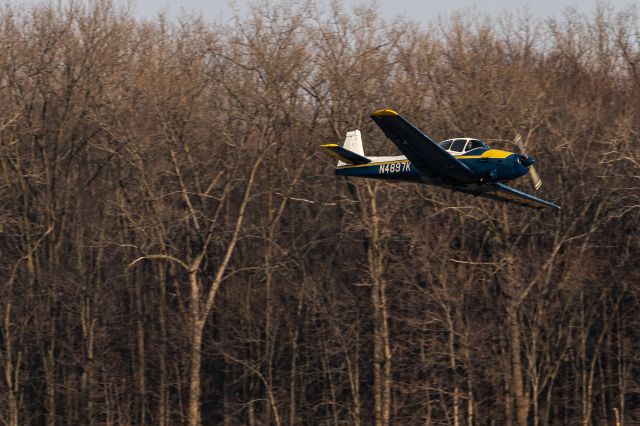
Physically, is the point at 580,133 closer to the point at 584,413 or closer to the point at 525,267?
the point at 525,267

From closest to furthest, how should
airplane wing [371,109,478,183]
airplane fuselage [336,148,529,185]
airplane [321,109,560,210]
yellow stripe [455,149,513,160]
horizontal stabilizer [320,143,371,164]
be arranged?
1. airplane wing [371,109,478,183]
2. airplane [321,109,560,210]
3. airplane fuselage [336,148,529,185]
4. yellow stripe [455,149,513,160]
5. horizontal stabilizer [320,143,371,164]

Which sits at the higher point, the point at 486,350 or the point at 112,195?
the point at 112,195

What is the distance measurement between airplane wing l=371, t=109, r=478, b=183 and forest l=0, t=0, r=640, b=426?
10345mm

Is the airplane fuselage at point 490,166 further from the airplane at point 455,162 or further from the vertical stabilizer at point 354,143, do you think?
the vertical stabilizer at point 354,143

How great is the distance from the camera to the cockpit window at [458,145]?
2239 centimetres

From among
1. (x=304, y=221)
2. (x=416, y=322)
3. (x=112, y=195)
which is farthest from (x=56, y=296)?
(x=416, y=322)

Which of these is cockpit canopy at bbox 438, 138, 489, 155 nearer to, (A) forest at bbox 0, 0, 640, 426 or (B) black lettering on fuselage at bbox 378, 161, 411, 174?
(B) black lettering on fuselage at bbox 378, 161, 411, 174

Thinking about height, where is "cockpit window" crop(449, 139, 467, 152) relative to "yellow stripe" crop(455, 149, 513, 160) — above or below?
above

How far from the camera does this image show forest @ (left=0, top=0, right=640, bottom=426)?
113ft

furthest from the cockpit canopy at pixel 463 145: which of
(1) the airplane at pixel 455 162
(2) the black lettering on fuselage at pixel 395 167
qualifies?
(2) the black lettering on fuselage at pixel 395 167

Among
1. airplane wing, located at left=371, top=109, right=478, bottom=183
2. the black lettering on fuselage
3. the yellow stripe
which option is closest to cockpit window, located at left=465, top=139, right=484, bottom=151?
the yellow stripe

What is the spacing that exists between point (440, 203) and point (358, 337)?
7.24 m

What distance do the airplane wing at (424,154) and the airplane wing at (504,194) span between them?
0.63 metres

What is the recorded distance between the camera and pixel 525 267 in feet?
114
